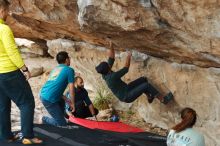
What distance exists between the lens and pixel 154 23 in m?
6.12

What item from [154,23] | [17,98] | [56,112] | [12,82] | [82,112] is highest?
[154,23]

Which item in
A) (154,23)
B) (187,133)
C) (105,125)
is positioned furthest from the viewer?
(105,125)

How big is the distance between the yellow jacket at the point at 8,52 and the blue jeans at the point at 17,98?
3.3 inches

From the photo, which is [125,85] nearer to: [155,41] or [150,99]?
[150,99]

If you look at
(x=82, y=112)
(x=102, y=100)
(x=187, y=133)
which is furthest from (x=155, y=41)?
(x=102, y=100)

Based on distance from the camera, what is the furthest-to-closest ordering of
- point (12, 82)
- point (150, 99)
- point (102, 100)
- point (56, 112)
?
1. point (102, 100)
2. point (150, 99)
3. point (56, 112)
4. point (12, 82)

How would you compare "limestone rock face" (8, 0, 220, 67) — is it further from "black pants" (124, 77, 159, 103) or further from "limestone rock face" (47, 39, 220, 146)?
"black pants" (124, 77, 159, 103)

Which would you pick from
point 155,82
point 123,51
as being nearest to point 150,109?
point 155,82

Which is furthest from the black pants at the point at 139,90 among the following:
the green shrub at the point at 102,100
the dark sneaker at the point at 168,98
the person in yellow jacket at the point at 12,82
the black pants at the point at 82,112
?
the person in yellow jacket at the point at 12,82

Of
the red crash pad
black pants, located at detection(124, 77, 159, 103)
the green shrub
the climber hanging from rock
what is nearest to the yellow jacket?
the red crash pad

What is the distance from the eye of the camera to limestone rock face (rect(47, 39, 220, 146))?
6883mm

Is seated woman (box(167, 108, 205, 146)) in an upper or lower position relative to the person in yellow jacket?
lower

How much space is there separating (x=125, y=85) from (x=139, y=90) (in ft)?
0.78

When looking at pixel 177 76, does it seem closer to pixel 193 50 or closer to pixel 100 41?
pixel 193 50
